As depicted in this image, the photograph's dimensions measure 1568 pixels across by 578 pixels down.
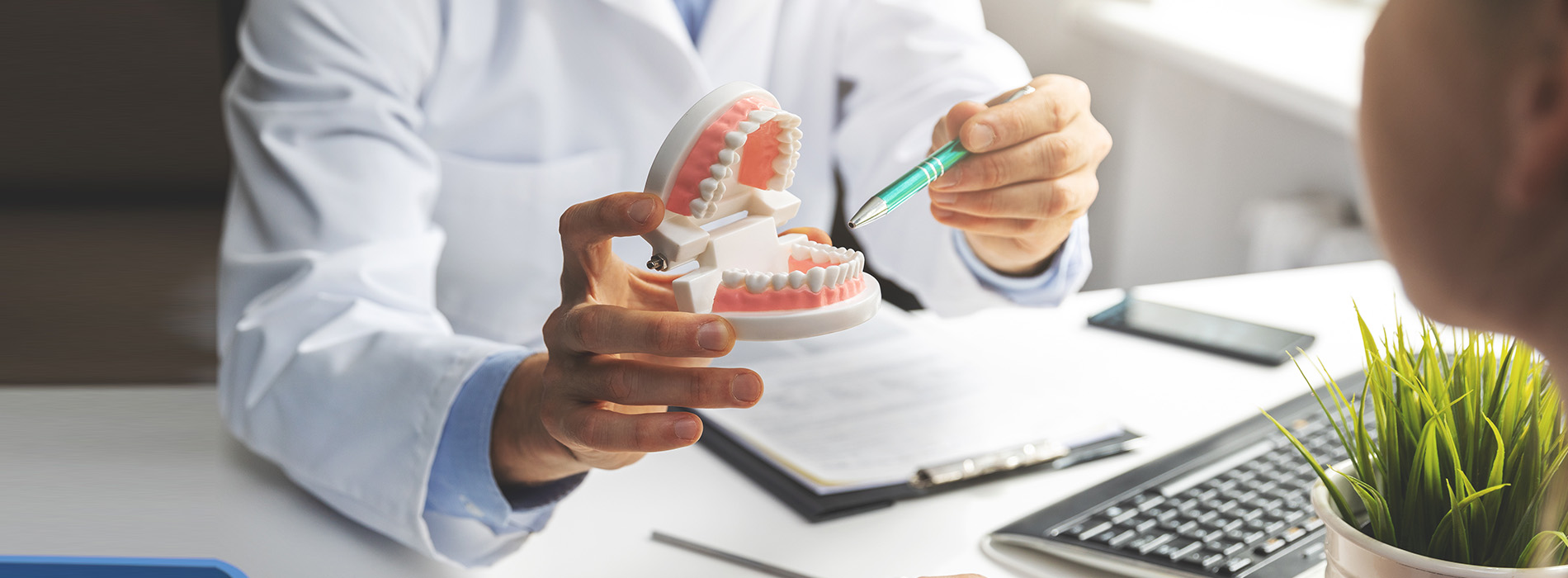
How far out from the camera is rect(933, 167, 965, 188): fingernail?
30.5 inches

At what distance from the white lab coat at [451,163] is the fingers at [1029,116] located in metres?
0.30

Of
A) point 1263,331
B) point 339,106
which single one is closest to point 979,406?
point 1263,331

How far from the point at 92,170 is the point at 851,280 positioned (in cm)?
189

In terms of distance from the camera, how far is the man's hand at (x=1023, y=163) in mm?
780

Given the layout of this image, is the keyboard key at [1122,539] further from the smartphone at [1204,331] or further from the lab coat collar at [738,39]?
the lab coat collar at [738,39]

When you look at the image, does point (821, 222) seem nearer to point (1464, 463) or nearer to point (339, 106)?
point (339, 106)

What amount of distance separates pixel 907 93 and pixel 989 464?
2.04ft

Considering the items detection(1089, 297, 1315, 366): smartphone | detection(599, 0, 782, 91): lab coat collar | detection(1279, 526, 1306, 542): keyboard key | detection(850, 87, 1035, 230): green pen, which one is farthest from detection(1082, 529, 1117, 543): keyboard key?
detection(599, 0, 782, 91): lab coat collar

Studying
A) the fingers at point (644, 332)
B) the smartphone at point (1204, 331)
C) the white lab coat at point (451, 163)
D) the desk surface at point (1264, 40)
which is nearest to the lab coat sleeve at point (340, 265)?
the white lab coat at point (451, 163)

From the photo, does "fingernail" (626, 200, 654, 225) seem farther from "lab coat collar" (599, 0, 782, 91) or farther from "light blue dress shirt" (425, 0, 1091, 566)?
"lab coat collar" (599, 0, 782, 91)

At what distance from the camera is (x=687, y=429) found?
0.57 metres

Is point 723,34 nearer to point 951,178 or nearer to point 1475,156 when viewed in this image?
point 951,178

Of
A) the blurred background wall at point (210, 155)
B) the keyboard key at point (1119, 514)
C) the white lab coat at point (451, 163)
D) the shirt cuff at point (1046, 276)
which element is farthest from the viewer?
the blurred background wall at point (210, 155)

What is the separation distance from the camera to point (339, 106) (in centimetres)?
101
